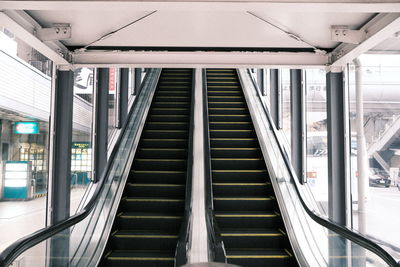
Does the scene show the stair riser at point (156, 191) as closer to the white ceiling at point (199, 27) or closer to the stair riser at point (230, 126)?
the stair riser at point (230, 126)

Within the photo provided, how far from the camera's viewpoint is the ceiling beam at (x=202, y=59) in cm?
492

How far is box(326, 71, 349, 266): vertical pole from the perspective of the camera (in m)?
5.03

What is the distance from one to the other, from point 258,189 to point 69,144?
2935mm


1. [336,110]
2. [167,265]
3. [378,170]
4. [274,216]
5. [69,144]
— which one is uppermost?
[336,110]

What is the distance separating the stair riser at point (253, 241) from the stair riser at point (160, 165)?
193cm

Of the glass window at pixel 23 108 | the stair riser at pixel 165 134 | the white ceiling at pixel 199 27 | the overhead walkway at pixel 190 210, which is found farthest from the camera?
the stair riser at pixel 165 134

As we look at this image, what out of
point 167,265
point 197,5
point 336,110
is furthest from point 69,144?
point 336,110

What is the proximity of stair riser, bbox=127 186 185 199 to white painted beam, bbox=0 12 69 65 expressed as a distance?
2232 millimetres

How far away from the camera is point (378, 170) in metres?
4.93

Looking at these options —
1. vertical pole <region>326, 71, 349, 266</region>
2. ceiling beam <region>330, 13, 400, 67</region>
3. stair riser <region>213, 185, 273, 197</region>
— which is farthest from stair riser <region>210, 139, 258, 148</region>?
ceiling beam <region>330, 13, 400, 67</region>

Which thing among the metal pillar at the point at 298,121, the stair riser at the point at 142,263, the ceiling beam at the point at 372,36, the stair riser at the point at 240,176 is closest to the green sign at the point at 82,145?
the stair riser at the point at 240,176

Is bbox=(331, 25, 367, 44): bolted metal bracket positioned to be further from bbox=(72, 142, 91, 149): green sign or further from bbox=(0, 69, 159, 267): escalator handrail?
bbox=(72, 142, 91, 149): green sign

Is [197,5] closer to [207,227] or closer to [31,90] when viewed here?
[207,227]

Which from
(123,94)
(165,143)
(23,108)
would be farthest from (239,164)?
(23,108)
